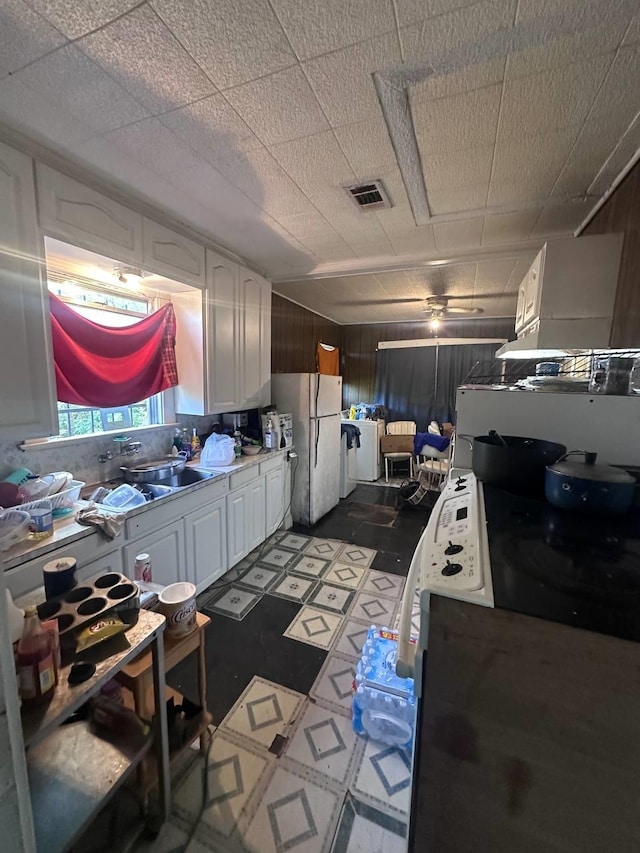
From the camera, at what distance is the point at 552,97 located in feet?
3.72

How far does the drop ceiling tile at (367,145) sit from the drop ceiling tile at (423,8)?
1.16 ft

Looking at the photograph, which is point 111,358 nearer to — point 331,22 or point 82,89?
point 82,89

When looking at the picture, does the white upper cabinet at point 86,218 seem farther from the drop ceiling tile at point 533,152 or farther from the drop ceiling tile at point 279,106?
the drop ceiling tile at point 533,152

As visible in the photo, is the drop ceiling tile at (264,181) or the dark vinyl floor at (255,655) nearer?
the drop ceiling tile at (264,181)

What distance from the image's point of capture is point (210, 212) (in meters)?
1.97

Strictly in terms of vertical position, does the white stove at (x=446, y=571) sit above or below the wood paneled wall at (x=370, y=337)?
below

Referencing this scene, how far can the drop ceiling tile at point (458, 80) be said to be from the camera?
1038 millimetres

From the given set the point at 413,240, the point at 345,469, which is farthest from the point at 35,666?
the point at 345,469

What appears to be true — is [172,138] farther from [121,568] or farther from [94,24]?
[121,568]

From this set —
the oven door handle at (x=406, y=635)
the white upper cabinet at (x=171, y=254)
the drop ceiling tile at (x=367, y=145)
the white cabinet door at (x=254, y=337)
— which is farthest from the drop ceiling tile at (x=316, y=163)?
the oven door handle at (x=406, y=635)

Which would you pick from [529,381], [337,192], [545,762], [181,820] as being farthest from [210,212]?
[181,820]

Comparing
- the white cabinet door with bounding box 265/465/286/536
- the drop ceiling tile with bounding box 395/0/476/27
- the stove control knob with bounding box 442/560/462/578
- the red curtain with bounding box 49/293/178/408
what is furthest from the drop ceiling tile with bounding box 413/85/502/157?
the white cabinet door with bounding box 265/465/286/536

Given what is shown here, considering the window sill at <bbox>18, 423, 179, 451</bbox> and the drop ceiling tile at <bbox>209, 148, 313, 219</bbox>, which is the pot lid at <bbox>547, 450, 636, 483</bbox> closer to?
the drop ceiling tile at <bbox>209, 148, 313, 219</bbox>

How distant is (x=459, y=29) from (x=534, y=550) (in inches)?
57.3
